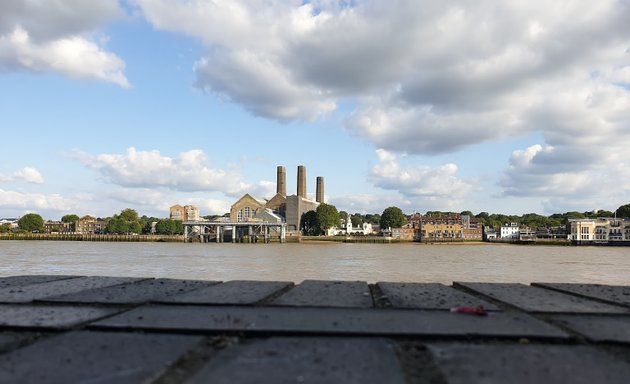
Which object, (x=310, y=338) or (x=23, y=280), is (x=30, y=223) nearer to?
(x=23, y=280)

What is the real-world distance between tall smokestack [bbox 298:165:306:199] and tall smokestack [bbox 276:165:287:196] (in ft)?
21.6

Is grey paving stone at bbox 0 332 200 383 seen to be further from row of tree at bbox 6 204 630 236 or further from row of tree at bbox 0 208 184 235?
row of tree at bbox 0 208 184 235

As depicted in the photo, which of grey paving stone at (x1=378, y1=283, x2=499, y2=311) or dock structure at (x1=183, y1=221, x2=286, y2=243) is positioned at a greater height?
grey paving stone at (x1=378, y1=283, x2=499, y2=311)

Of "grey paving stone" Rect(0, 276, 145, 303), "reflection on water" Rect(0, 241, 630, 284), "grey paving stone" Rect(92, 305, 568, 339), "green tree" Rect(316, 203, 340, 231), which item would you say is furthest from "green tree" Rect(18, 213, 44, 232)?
"grey paving stone" Rect(92, 305, 568, 339)

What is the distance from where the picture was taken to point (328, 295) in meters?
2.64

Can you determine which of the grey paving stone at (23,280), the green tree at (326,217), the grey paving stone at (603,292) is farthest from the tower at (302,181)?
the grey paving stone at (603,292)

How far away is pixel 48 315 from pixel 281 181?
141470mm

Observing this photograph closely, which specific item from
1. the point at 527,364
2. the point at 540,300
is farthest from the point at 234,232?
the point at 527,364

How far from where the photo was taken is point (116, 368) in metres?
1.28

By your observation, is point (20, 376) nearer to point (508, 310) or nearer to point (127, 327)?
point (127, 327)

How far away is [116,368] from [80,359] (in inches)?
6.6

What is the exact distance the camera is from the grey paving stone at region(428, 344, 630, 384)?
1.22m

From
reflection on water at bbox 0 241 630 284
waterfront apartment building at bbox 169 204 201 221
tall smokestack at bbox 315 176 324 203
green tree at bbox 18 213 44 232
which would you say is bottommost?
reflection on water at bbox 0 241 630 284

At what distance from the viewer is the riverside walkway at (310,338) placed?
4.12 ft
